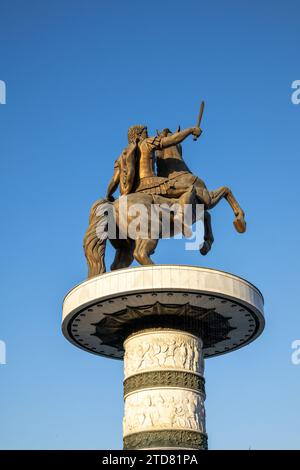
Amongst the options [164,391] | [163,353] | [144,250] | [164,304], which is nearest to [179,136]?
[144,250]

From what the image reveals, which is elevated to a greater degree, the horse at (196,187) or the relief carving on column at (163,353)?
the horse at (196,187)

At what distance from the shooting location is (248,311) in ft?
52.9

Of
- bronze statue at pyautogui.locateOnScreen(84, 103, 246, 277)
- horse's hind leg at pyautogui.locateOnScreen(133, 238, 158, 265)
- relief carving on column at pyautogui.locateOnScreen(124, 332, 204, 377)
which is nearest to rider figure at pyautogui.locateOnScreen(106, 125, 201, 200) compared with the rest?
bronze statue at pyautogui.locateOnScreen(84, 103, 246, 277)

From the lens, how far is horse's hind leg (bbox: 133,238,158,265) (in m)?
16.2

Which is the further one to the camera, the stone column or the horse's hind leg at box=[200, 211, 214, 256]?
the horse's hind leg at box=[200, 211, 214, 256]

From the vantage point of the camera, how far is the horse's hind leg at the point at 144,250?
1625 centimetres

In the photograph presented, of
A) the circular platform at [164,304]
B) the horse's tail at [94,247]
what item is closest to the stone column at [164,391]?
the circular platform at [164,304]

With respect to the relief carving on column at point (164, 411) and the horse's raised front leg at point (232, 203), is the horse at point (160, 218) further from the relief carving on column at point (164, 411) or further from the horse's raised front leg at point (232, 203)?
the relief carving on column at point (164, 411)

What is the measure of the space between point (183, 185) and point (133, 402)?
5071mm

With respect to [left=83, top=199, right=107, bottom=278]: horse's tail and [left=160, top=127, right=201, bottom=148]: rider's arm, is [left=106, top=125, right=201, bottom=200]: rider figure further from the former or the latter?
[left=83, top=199, right=107, bottom=278]: horse's tail

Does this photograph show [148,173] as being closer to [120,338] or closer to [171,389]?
[120,338]

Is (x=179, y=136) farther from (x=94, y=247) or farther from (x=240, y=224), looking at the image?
(x=94, y=247)

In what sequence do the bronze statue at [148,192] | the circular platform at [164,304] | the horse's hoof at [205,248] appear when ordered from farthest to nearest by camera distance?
1. the horse's hoof at [205,248]
2. the bronze statue at [148,192]
3. the circular platform at [164,304]
